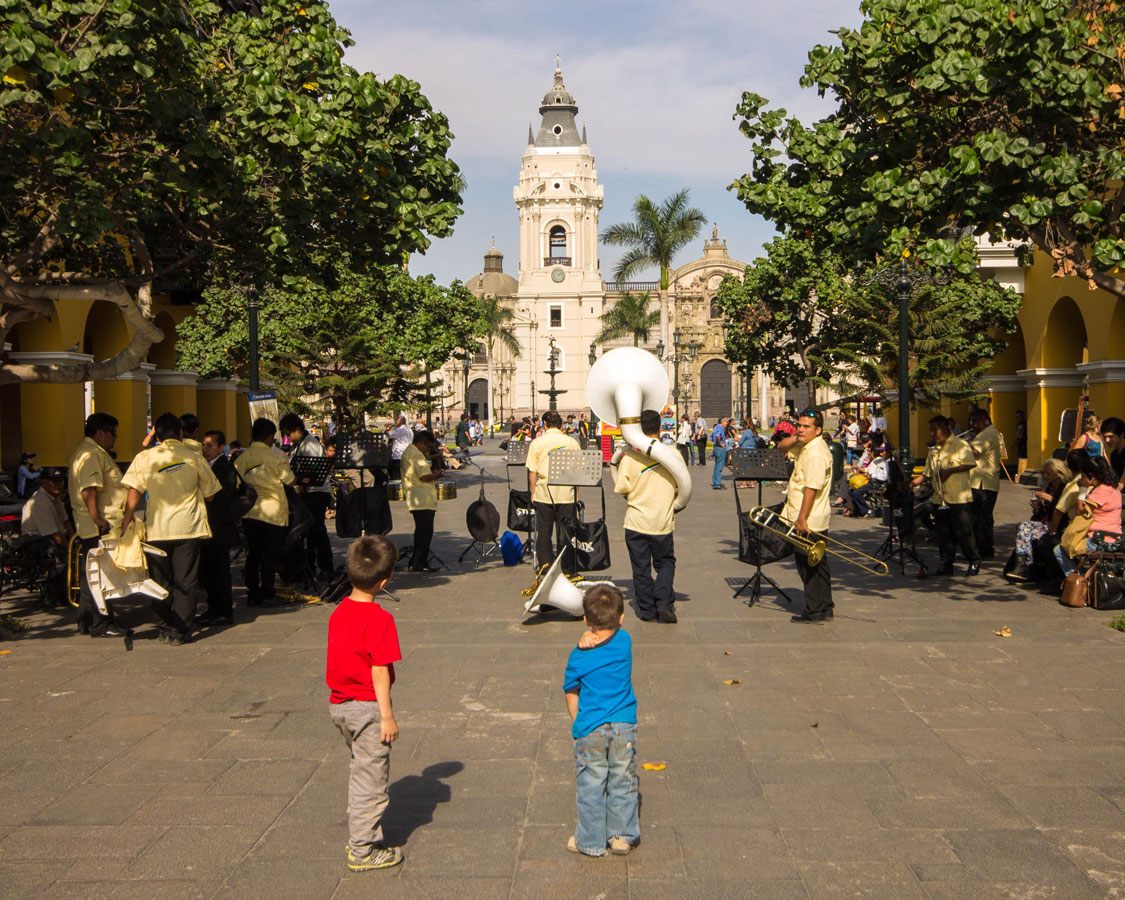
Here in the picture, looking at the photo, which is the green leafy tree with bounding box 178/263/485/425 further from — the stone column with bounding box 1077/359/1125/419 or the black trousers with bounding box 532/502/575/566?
the stone column with bounding box 1077/359/1125/419

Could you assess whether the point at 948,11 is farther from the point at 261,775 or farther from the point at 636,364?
the point at 261,775

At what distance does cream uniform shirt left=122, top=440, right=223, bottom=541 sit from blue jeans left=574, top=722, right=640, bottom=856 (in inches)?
194

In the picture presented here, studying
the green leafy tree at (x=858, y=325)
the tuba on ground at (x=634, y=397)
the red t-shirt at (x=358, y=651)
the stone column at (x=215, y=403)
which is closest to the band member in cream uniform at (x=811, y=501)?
the tuba on ground at (x=634, y=397)

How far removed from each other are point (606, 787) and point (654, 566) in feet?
14.5

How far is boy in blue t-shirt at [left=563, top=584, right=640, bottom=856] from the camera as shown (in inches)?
164

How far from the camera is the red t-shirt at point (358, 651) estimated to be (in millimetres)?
4137

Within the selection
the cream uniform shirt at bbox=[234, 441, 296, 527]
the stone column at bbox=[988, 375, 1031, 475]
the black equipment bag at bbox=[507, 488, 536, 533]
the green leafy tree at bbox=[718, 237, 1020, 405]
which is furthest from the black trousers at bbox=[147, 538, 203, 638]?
the stone column at bbox=[988, 375, 1031, 475]

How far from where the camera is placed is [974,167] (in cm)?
824

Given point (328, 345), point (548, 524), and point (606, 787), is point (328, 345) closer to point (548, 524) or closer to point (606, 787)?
point (548, 524)

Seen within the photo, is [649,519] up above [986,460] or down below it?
below

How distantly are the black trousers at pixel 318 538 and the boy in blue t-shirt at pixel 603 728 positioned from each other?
264 inches

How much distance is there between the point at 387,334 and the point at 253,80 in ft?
54.1

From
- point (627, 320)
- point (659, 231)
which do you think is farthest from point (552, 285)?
point (659, 231)

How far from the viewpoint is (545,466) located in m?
10.1
